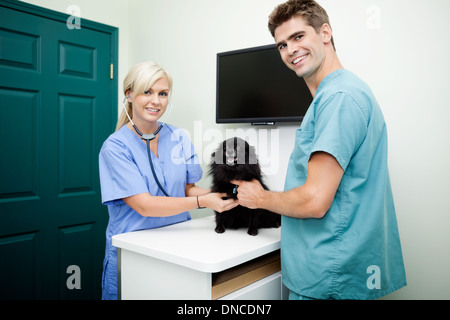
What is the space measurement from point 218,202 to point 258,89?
2.64ft

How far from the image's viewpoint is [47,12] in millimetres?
2340

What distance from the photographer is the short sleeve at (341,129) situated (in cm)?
95

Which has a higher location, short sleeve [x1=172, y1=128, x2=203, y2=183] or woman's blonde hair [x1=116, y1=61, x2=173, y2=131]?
woman's blonde hair [x1=116, y1=61, x2=173, y2=131]

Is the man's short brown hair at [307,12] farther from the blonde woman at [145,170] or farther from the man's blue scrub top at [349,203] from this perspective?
the blonde woman at [145,170]

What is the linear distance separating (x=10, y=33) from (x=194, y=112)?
1376 millimetres

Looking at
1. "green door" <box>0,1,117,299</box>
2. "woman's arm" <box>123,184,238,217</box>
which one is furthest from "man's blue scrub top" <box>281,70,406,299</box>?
"green door" <box>0,1,117,299</box>

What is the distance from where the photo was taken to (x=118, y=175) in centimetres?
144

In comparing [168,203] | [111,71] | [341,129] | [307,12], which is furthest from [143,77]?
[111,71]

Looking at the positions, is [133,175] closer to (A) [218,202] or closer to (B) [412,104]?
(A) [218,202]

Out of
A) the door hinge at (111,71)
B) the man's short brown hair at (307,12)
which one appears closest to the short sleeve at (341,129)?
the man's short brown hair at (307,12)

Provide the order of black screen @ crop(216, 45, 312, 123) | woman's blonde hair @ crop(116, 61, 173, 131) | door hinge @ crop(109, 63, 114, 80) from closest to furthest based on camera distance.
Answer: woman's blonde hair @ crop(116, 61, 173, 131)
black screen @ crop(216, 45, 312, 123)
door hinge @ crop(109, 63, 114, 80)

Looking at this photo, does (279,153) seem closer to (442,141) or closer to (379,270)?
(442,141)

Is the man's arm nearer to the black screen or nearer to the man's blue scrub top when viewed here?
the man's blue scrub top

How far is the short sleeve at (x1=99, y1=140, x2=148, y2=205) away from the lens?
142 cm
